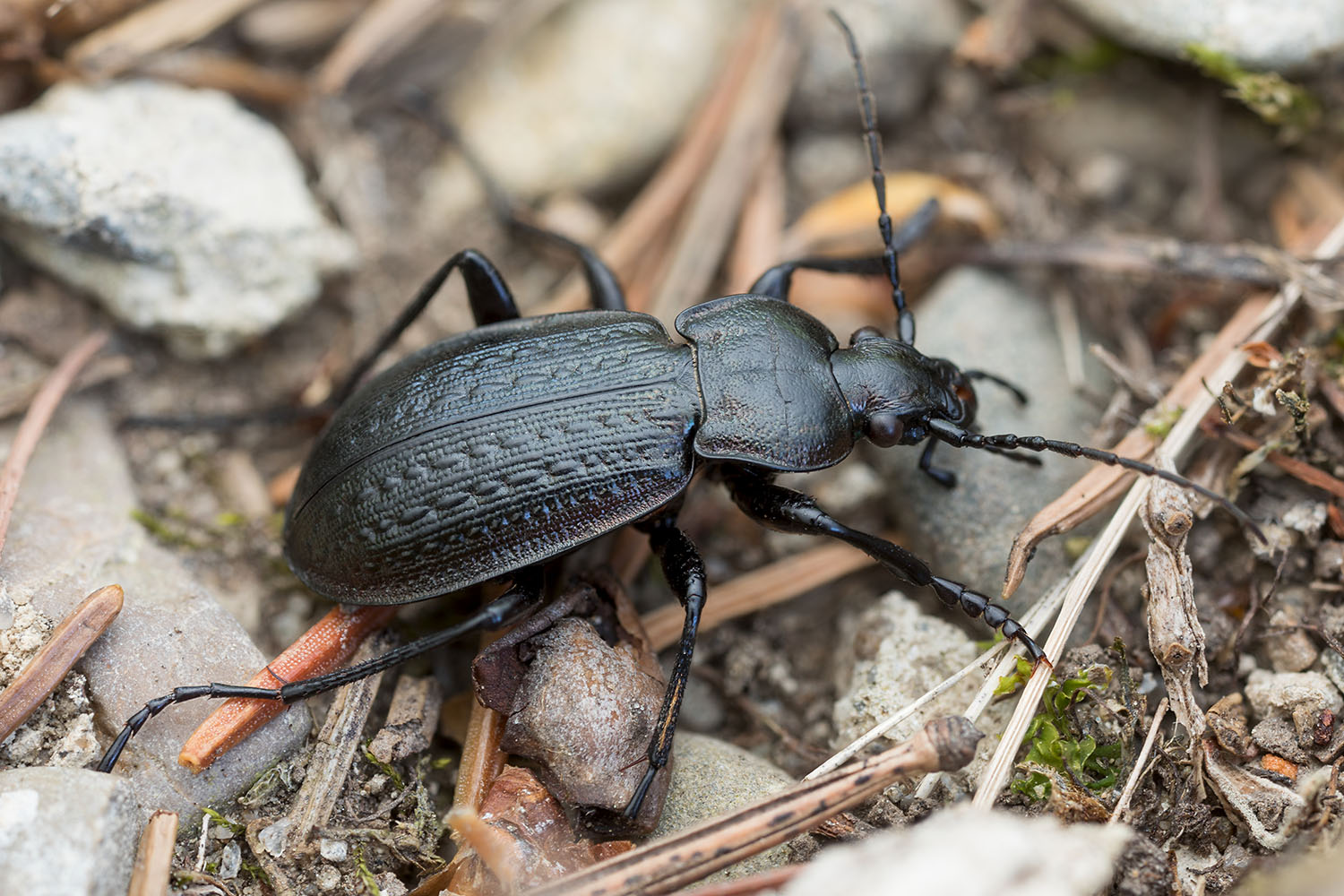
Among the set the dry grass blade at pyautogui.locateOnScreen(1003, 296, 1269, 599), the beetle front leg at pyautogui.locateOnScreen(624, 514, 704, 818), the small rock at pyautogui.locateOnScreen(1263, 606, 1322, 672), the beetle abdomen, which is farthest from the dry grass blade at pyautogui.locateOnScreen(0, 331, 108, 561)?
the small rock at pyautogui.locateOnScreen(1263, 606, 1322, 672)

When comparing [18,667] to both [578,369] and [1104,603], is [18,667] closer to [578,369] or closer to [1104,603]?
[578,369]

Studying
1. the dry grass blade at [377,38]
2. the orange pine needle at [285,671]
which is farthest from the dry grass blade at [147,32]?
the orange pine needle at [285,671]

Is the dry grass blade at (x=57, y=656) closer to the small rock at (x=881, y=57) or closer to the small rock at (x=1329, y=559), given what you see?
the small rock at (x=881, y=57)

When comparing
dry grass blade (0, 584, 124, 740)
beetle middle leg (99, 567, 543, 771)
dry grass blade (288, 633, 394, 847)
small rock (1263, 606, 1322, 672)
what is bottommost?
small rock (1263, 606, 1322, 672)

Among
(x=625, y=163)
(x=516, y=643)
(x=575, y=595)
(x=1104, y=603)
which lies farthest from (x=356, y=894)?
(x=625, y=163)

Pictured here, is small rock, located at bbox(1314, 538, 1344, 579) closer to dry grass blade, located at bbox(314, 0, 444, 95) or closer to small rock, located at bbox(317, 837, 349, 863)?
small rock, located at bbox(317, 837, 349, 863)

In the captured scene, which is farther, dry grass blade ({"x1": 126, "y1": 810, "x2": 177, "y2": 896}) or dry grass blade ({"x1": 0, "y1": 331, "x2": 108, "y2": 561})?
dry grass blade ({"x1": 0, "y1": 331, "x2": 108, "y2": 561})

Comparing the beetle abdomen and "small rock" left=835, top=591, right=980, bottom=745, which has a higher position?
the beetle abdomen

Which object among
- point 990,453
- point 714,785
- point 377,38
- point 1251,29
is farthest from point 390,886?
point 1251,29
